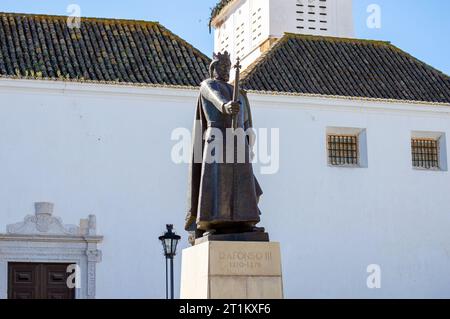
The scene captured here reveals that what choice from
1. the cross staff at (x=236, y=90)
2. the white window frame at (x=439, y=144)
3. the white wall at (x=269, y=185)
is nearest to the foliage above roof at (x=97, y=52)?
the white wall at (x=269, y=185)

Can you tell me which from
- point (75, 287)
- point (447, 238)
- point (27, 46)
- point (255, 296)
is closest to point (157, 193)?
point (75, 287)

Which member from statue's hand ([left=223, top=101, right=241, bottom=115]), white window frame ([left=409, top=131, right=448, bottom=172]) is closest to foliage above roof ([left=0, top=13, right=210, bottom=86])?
white window frame ([left=409, top=131, right=448, bottom=172])

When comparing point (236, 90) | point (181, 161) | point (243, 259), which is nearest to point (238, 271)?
point (243, 259)

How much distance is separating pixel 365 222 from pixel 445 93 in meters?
3.50

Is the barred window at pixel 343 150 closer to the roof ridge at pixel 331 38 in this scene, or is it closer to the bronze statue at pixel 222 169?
the roof ridge at pixel 331 38

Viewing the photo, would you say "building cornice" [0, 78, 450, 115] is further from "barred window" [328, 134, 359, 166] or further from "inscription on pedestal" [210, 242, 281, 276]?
"inscription on pedestal" [210, 242, 281, 276]

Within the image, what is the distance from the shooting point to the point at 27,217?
56.3ft

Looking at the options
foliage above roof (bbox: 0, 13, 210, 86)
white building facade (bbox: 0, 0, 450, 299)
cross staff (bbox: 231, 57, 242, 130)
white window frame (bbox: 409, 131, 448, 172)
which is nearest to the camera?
cross staff (bbox: 231, 57, 242, 130)

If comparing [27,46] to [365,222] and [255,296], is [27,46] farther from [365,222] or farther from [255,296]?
[255,296]

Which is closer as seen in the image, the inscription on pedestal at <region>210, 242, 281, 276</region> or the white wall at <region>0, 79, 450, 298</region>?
the inscription on pedestal at <region>210, 242, 281, 276</region>

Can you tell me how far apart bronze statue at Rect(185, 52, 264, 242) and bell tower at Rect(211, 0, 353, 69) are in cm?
1356

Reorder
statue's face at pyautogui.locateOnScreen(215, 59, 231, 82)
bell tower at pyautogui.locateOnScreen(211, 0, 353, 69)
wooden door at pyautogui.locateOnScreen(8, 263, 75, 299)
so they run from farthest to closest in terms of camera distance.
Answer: bell tower at pyautogui.locateOnScreen(211, 0, 353, 69) → wooden door at pyautogui.locateOnScreen(8, 263, 75, 299) → statue's face at pyautogui.locateOnScreen(215, 59, 231, 82)

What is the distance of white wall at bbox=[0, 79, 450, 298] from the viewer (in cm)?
1738
